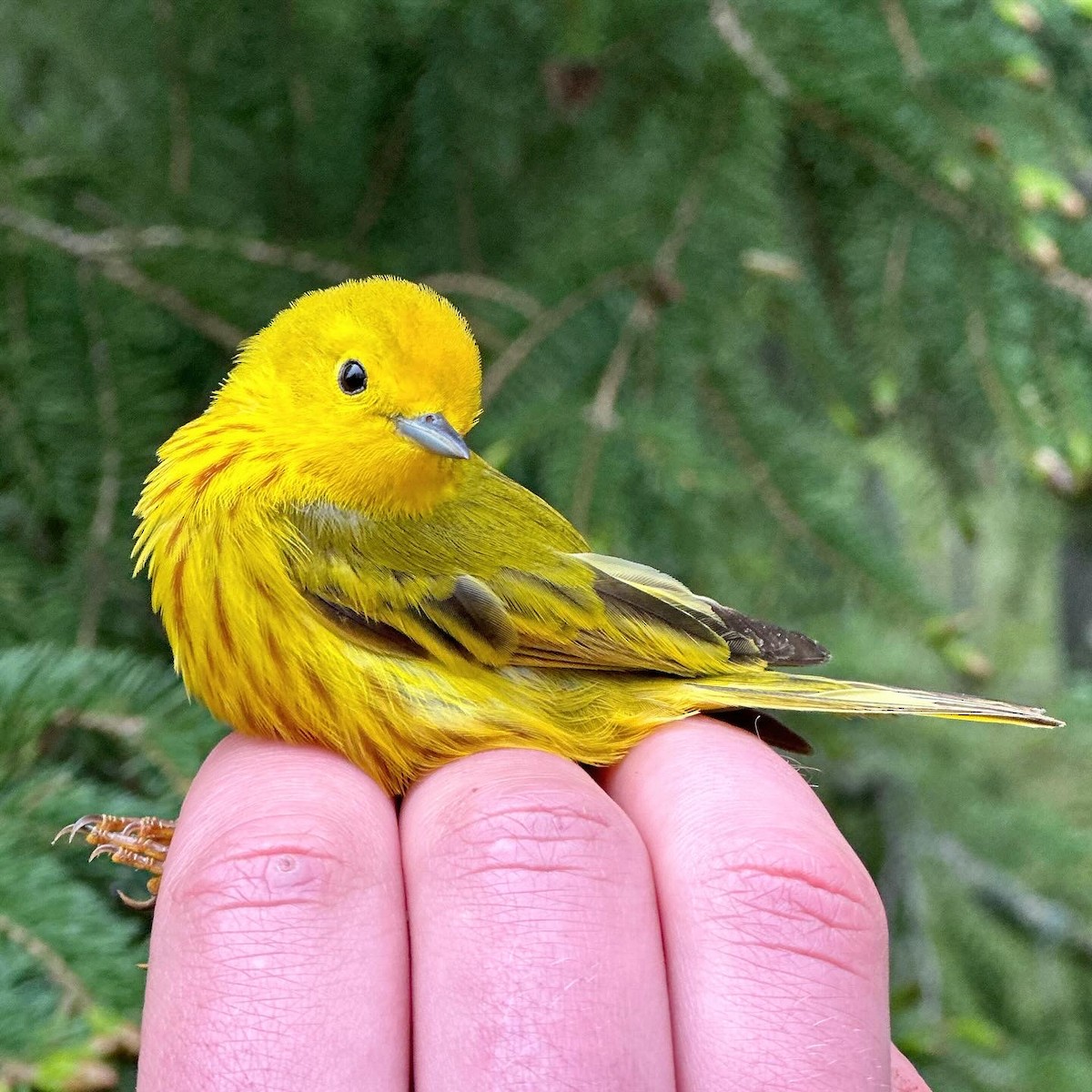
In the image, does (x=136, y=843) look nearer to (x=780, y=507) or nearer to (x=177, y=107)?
(x=780, y=507)

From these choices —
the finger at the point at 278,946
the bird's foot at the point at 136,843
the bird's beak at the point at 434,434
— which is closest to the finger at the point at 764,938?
the finger at the point at 278,946

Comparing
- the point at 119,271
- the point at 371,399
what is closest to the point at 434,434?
the point at 371,399

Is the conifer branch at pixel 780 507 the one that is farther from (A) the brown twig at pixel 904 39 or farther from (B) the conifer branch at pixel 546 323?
(A) the brown twig at pixel 904 39

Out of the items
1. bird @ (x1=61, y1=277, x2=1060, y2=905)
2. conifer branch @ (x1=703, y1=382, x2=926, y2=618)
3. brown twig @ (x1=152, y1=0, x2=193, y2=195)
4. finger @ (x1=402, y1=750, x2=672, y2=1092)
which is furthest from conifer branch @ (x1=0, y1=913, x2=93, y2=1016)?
brown twig @ (x1=152, y1=0, x2=193, y2=195)

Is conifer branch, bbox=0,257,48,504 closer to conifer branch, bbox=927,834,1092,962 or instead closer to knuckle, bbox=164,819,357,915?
knuckle, bbox=164,819,357,915

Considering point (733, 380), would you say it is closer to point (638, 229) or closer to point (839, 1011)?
point (638, 229)

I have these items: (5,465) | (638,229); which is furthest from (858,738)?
(5,465)
